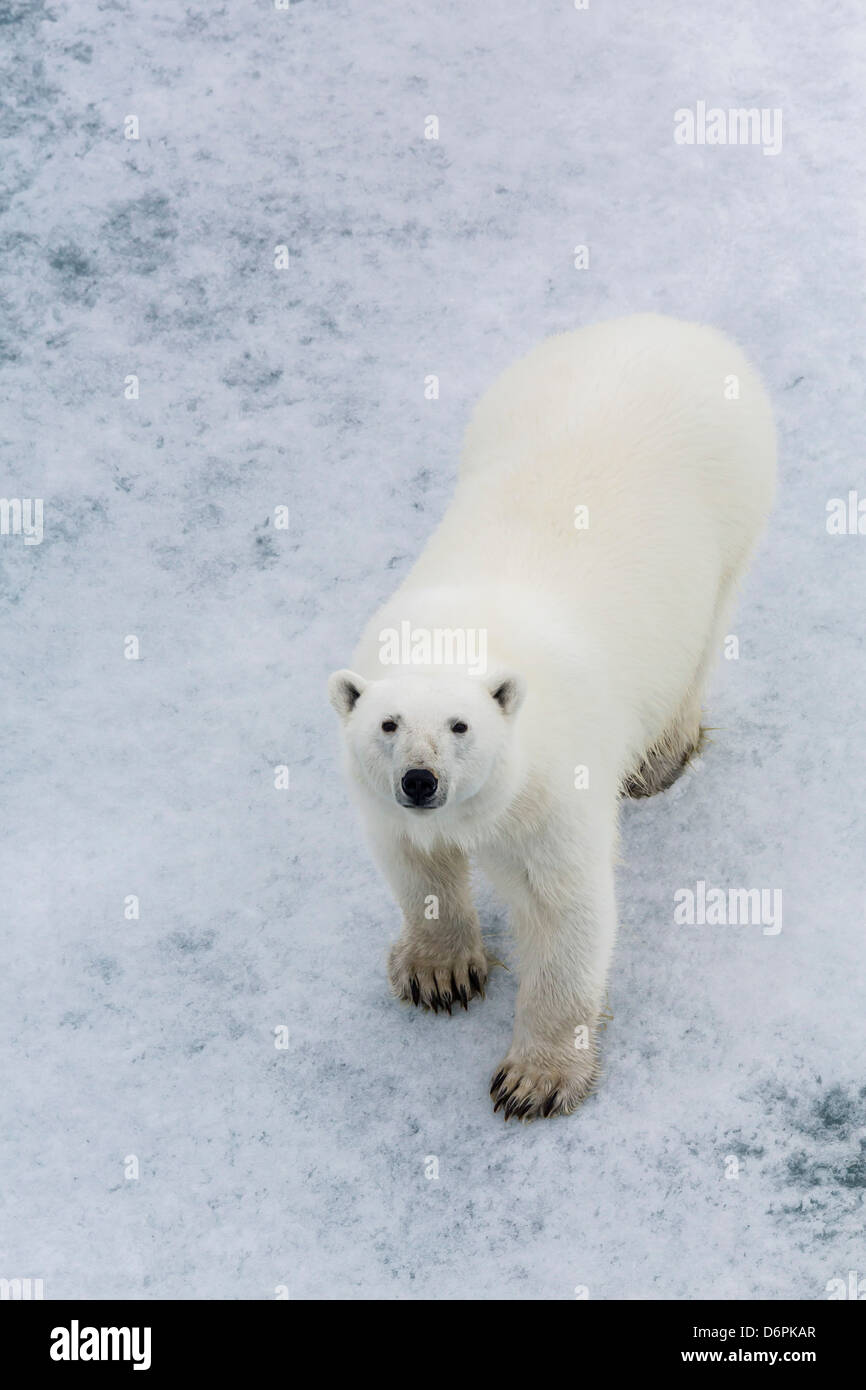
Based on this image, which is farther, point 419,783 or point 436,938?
point 436,938

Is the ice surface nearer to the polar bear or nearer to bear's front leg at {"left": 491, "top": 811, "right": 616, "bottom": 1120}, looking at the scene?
bear's front leg at {"left": 491, "top": 811, "right": 616, "bottom": 1120}

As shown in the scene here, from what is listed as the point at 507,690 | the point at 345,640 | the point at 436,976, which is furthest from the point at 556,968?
the point at 345,640

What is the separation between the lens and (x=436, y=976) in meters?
4.88

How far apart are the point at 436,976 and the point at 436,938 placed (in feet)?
0.49

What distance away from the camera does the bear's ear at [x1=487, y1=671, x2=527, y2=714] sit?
3.76 m

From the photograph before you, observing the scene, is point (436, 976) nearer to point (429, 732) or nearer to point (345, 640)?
point (429, 732)

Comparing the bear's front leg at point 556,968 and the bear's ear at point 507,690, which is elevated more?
the bear's ear at point 507,690

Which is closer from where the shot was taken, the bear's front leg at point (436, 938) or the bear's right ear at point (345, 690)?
the bear's right ear at point (345, 690)

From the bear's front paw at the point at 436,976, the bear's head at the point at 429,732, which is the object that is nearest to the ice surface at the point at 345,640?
the bear's front paw at the point at 436,976

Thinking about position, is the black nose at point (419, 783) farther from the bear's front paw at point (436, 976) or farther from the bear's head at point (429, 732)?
the bear's front paw at point (436, 976)

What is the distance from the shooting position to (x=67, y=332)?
23.1ft

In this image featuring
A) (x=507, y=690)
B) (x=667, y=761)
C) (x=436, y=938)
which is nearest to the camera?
(x=507, y=690)

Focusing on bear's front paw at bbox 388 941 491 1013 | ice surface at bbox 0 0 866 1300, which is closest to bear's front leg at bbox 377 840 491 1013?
bear's front paw at bbox 388 941 491 1013

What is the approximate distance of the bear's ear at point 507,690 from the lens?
3756 mm
